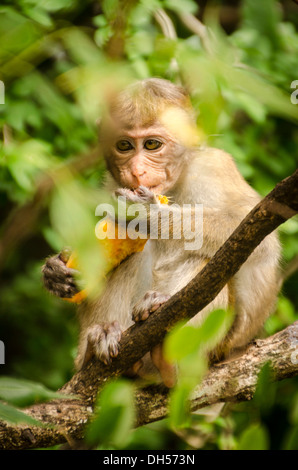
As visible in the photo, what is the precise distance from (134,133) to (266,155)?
175cm

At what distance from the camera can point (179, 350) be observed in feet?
3.20

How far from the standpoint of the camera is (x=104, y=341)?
312 centimetres

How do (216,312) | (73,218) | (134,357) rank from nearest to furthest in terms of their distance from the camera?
(73,218) → (216,312) → (134,357)

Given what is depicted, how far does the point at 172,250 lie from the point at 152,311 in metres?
0.85

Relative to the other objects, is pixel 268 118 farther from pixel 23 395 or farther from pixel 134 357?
pixel 23 395

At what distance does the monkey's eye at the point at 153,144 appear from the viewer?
3.74 metres

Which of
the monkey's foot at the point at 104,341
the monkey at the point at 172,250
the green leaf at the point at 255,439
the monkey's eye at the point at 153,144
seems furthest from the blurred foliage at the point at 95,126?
the monkey's foot at the point at 104,341

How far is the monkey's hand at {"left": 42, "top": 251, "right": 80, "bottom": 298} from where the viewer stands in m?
3.28

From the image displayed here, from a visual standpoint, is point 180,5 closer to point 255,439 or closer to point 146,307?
point 146,307

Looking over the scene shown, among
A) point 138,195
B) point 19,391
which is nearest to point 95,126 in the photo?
point 19,391

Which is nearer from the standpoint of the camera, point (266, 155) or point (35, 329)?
point (266, 155)

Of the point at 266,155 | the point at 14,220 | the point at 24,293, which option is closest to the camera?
the point at 14,220

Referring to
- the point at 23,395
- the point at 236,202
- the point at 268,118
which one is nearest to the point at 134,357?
the point at 236,202

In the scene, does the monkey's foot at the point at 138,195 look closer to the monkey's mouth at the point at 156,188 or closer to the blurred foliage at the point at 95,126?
the blurred foliage at the point at 95,126
